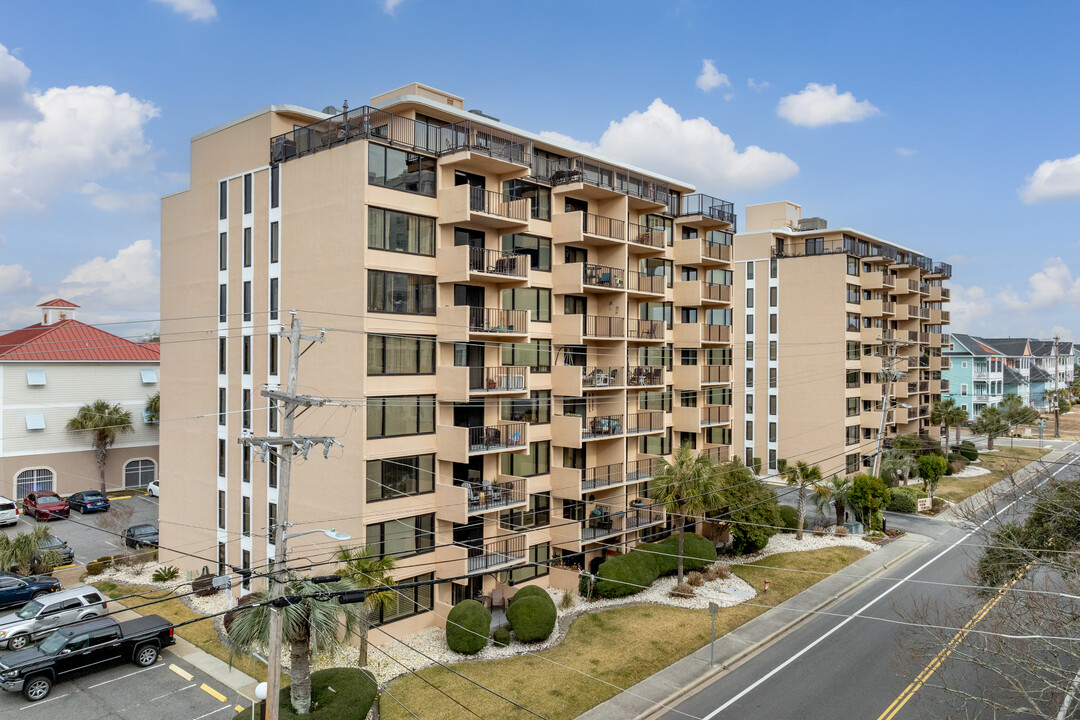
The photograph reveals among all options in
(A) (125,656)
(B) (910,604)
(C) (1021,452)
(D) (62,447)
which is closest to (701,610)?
(B) (910,604)

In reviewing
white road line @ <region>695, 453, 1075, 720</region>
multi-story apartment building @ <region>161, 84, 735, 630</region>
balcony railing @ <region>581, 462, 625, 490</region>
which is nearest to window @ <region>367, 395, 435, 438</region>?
multi-story apartment building @ <region>161, 84, 735, 630</region>

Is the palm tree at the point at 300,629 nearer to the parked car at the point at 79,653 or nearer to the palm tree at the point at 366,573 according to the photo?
the palm tree at the point at 366,573

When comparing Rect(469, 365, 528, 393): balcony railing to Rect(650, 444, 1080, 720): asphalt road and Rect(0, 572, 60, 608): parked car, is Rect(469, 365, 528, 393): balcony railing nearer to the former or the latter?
Rect(650, 444, 1080, 720): asphalt road

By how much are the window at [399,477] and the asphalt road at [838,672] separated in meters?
11.4

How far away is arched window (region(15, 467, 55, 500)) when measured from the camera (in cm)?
4525

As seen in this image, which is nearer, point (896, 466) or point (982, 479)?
point (896, 466)

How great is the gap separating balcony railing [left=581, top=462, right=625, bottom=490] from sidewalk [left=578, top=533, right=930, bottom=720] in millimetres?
8561

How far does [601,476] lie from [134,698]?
19669 mm

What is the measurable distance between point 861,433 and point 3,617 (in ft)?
179

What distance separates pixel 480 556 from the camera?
87.2 ft

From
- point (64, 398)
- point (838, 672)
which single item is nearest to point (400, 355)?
point (838, 672)

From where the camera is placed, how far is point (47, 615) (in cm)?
2544

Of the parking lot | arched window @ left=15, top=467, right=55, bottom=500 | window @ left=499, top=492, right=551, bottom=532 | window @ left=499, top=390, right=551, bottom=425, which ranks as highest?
window @ left=499, top=390, right=551, bottom=425

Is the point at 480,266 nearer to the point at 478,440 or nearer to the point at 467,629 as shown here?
the point at 478,440
